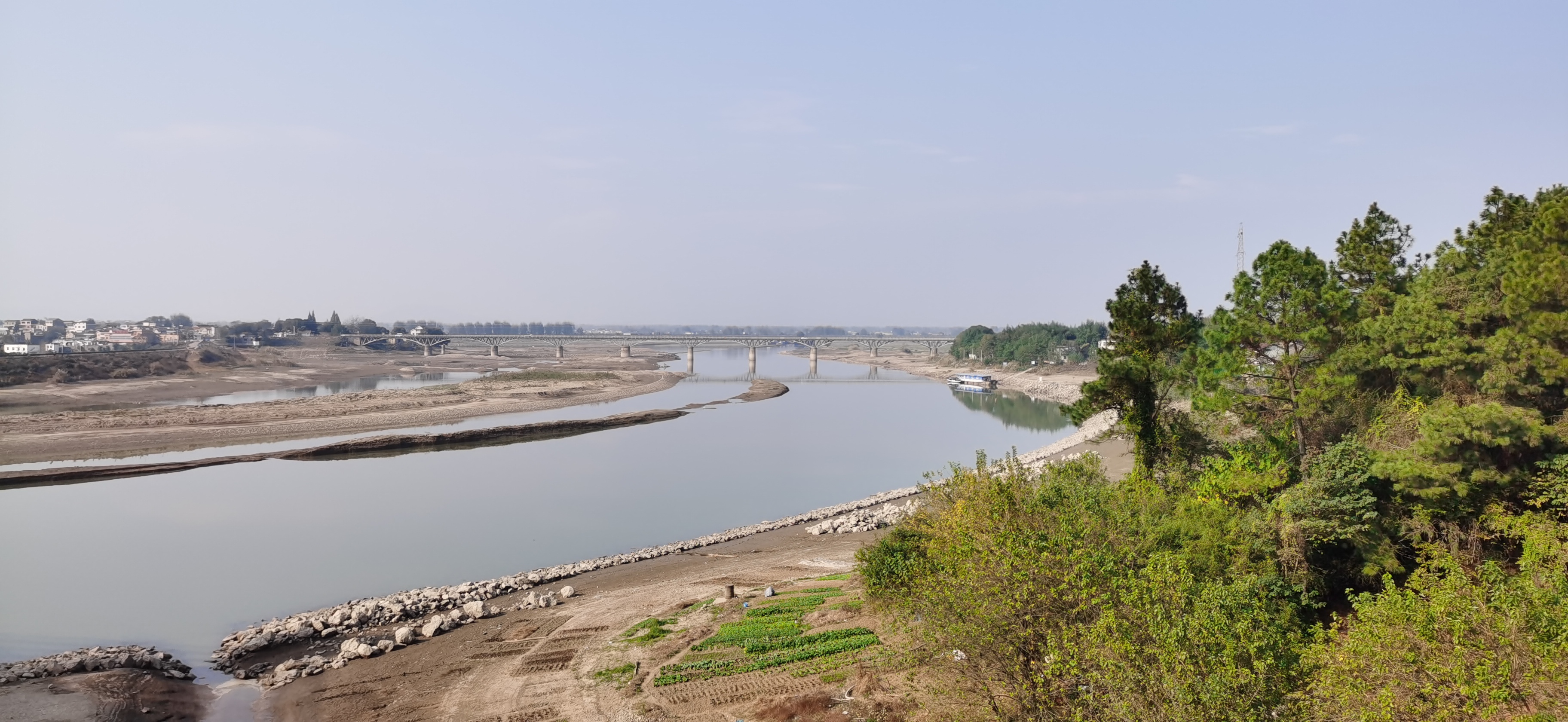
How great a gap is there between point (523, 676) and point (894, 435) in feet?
187

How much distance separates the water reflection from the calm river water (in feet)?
32.6

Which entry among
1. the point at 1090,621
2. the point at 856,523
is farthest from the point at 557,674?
the point at 856,523

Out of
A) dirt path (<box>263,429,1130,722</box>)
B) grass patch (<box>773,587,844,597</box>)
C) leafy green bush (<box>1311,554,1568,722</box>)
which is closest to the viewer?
leafy green bush (<box>1311,554,1568,722</box>)

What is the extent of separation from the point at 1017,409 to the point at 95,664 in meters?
90.5

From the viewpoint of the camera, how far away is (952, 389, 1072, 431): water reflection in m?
84.5

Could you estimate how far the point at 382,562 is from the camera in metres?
31.8

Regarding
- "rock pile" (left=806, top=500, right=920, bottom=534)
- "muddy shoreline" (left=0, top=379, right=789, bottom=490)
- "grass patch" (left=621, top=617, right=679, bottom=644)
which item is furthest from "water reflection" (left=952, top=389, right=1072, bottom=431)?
"grass patch" (left=621, top=617, right=679, bottom=644)

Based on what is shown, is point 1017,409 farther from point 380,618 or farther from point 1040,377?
point 380,618

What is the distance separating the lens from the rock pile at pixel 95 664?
19938 mm

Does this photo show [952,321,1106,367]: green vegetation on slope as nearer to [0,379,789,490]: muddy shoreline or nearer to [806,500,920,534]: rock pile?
[0,379,789,490]: muddy shoreline

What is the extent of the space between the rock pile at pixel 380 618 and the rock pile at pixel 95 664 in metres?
1.02

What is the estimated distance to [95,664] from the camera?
2039 cm

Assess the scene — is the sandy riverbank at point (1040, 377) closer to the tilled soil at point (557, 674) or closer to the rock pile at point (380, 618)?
the tilled soil at point (557, 674)

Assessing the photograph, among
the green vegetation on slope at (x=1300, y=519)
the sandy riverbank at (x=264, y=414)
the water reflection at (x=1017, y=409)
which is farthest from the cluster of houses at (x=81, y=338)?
the green vegetation on slope at (x=1300, y=519)
